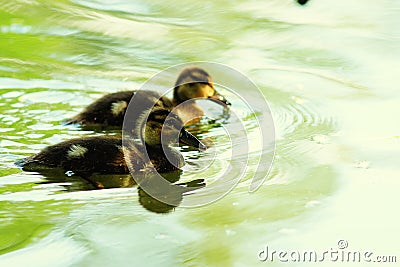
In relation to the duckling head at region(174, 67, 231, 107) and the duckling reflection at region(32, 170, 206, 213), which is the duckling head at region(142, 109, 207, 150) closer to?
the duckling reflection at region(32, 170, 206, 213)

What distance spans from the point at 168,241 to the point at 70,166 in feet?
2.75

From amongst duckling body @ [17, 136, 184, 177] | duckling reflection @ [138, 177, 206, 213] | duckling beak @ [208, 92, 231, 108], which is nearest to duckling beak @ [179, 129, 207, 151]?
duckling body @ [17, 136, 184, 177]

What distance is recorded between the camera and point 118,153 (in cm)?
344

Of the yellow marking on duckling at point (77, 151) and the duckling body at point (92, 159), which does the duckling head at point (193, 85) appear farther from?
the yellow marking on duckling at point (77, 151)

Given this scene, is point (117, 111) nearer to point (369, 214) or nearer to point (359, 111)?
point (359, 111)

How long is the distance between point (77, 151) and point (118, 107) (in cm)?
76

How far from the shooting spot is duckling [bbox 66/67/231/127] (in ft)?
13.5

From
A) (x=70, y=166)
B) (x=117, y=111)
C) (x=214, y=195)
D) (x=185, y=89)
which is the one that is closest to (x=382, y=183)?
(x=214, y=195)

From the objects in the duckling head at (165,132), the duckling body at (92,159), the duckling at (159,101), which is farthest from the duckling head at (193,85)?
the duckling body at (92,159)

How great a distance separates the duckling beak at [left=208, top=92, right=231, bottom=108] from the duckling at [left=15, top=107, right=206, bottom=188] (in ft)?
2.36

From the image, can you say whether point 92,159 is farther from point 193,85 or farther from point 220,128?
point 193,85

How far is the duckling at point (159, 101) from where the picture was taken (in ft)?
13.5

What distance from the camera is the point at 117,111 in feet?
13.6

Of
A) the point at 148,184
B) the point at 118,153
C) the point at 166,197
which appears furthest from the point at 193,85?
the point at 166,197
